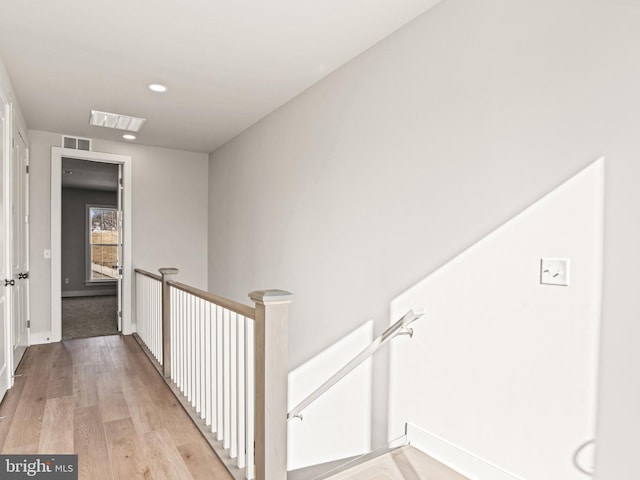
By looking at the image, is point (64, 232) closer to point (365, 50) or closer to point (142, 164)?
point (142, 164)

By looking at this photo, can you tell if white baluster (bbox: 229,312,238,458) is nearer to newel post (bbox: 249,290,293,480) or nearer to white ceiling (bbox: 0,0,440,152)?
newel post (bbox: 249,290,293,480)

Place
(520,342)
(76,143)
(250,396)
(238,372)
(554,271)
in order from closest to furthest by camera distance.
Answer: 1. (554,271)
2. (520,342)
3. (250,396)
4. (238,372)
5. (76,143)

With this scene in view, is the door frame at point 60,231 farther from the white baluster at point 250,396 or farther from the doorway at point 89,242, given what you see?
the white baluster at point 250,396

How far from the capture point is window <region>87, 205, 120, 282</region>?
9.17m

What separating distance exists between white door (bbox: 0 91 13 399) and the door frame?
1795 mm

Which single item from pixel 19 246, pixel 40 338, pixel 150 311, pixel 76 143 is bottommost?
pixel 40 338

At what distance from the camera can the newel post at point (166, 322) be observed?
11.1 feet

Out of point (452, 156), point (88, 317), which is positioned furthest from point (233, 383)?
point (88, 317)

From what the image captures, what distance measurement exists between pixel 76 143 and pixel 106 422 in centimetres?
366

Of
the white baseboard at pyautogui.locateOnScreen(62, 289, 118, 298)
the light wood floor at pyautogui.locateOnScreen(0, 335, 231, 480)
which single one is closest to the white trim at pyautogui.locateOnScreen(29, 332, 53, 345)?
the light wood floor at pyautogui.locateOnScreen(0, 335, 231, 480)

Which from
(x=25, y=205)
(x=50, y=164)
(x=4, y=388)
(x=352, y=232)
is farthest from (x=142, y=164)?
(x=352, y=232)

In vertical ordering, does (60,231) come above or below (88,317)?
above

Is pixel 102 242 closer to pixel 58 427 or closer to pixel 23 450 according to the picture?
pixel 58 427
